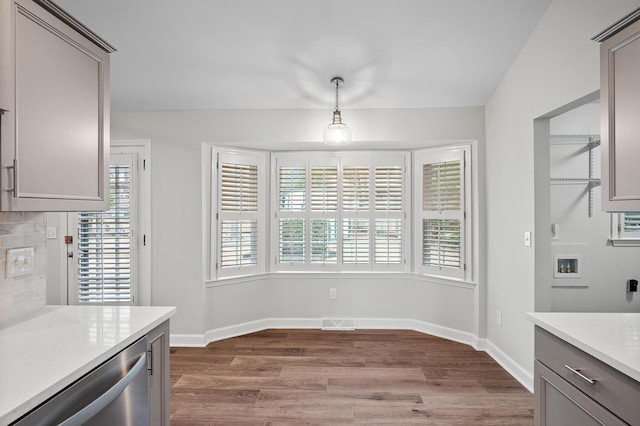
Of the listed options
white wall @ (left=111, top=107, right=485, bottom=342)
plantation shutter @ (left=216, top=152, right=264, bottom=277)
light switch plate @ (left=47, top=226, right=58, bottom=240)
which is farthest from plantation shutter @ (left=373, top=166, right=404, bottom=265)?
light switch plate @ (left=47, top=226, right=58, bottom=240)

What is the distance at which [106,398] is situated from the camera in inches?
42.3

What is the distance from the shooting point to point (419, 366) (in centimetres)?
288

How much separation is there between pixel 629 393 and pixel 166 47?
331 centimetres

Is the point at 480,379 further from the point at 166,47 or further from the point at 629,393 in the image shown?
the point at 166,47

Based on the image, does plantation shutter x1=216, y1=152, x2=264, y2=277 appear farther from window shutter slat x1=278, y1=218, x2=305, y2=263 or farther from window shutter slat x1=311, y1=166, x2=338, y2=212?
window shutter slat x1=311, y1=166, x2=338, y2=212

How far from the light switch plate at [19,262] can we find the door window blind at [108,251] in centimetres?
196

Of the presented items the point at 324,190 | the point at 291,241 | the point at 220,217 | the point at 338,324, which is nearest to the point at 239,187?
the point at 220,217

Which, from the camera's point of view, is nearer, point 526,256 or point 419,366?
point 526,256

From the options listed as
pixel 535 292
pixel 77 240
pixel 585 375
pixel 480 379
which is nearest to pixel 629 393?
pixel 585 375

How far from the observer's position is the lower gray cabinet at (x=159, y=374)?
4.84ft

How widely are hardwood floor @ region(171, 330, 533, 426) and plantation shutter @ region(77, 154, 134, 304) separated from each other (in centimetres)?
94

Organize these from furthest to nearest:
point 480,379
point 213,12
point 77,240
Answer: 1. point 77,240
2. point 480,379
3. point 213,12

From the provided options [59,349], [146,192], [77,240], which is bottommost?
[59,349]

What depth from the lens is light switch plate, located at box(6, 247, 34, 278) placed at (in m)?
1.43
